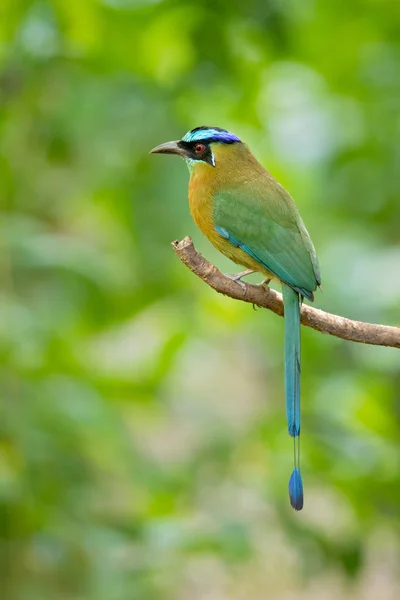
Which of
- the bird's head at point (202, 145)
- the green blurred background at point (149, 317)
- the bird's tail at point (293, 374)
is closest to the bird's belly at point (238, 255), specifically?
the bird's tail at point (293, 374)

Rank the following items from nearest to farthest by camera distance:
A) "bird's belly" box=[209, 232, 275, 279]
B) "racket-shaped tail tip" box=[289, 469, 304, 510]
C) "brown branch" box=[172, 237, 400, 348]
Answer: "racket-shaped tail tip" box=[289, 469, 304, 510]
"brown branch" box=[172, 237, 400, 348]
"bird's belly" box=[209, 232, 275, 279]

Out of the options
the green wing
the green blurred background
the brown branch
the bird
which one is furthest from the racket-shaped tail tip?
the green blurred background

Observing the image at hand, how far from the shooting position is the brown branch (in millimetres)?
2412

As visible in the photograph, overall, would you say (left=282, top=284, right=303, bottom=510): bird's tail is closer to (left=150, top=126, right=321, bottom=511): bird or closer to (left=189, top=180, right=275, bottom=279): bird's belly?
(left=150, top=126, right=321, bottom=511): bird

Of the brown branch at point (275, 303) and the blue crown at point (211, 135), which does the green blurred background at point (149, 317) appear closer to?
the blue crown at point (211, 135)

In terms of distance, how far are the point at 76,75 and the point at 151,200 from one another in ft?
1.86

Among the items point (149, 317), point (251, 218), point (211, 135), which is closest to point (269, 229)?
point (251, 218)

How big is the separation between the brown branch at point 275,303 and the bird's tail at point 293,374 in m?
0.07

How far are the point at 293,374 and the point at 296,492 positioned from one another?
365mm

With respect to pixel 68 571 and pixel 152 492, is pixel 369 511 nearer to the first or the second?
pixel 152 492

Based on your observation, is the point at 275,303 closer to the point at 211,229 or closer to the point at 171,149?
the point at 211,229

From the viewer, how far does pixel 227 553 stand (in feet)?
10.6

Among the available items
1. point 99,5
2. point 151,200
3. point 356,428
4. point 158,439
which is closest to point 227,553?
point 356,428

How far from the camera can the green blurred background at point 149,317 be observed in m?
3.38
